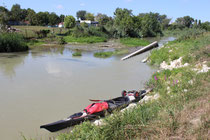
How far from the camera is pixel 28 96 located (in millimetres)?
8883

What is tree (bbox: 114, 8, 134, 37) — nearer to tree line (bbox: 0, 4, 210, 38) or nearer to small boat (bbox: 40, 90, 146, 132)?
tree line (bbox: 0, 4, 210, 38)

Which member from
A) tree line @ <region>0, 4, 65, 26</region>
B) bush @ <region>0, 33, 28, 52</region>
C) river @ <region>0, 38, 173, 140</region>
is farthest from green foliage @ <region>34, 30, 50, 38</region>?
tree line @ <region>0, 4, 65, 26</region>

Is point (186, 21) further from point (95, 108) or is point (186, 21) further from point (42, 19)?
point (95, 108)

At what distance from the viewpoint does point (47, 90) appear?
971 centimetres

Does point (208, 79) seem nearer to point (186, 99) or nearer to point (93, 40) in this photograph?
point (186, 99)

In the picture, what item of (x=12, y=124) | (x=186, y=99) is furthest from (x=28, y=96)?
(x=186, y=99)

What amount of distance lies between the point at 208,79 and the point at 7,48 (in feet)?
70.1

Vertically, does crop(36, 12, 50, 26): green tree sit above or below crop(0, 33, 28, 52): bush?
above

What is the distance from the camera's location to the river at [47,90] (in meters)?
6.61

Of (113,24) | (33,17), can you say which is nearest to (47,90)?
(113,24)

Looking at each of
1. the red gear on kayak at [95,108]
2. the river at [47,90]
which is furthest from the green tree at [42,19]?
the red gear on kayak at [95,108]

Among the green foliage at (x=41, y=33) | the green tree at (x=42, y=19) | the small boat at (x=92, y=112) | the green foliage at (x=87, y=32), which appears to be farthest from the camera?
the green tree at (x=42, y=19)

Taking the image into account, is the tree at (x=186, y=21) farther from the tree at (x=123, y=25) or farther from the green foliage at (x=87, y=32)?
the green foliage at (x=87, y=32)

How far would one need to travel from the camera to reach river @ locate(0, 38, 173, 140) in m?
6.61
